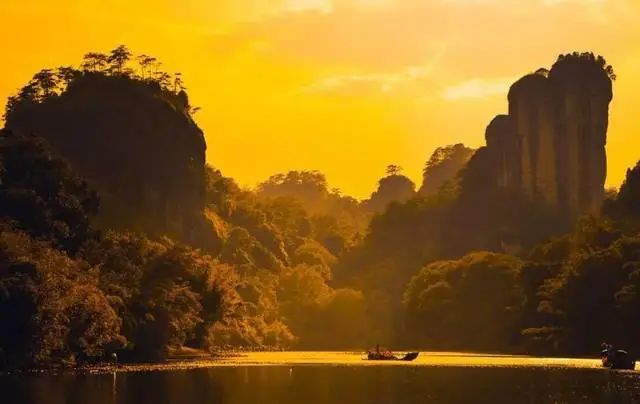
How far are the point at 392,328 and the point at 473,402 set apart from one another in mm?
135026

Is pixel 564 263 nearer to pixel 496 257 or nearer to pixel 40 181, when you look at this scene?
pixel 496 257

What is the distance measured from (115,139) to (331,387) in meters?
124

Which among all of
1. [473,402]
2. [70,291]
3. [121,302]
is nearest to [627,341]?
[121,302]

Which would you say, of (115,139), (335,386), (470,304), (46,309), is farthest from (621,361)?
(115,139)

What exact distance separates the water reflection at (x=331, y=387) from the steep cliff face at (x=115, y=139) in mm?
96789

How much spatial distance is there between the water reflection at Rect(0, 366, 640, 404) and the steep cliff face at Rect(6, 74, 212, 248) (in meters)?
96.8

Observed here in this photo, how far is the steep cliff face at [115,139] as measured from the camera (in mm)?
188875

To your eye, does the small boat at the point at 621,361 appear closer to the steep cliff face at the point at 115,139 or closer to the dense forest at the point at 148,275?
the dense forest at the point at 148,275

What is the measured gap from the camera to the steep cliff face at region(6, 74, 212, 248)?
188875mm

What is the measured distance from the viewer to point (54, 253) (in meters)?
96.6

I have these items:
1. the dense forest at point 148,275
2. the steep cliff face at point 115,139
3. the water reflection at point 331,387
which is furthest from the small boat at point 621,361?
the steep cliff face at point 115,139

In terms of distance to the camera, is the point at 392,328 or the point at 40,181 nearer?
the point at 40,181

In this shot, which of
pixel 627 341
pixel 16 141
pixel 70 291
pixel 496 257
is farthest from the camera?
pixel 496 257

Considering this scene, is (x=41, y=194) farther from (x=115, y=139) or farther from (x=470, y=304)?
(x=115, y=139)
